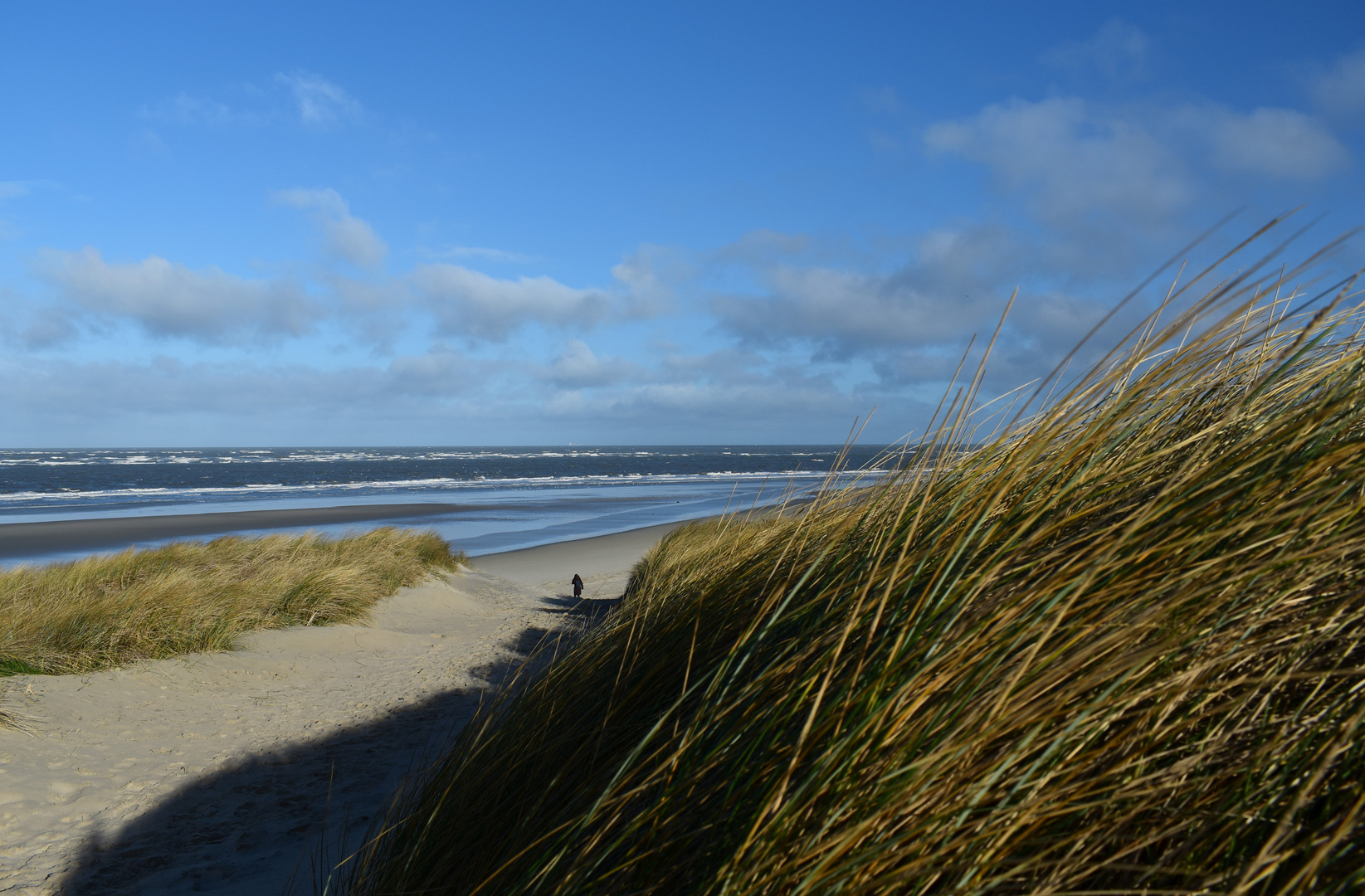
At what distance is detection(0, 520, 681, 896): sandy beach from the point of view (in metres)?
3.53

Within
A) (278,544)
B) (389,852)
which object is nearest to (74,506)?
(278,544)

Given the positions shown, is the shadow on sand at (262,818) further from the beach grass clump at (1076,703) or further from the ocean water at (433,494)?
the ocean water at (433,494)

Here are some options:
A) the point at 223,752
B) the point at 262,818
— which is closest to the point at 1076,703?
the point at 262,818

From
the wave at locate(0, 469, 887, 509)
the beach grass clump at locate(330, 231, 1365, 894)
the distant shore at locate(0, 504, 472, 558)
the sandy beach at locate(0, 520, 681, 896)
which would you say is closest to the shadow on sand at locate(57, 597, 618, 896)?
the sandy beach at locate(0, 520, 681, 896)

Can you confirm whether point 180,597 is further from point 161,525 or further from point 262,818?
point 161,525

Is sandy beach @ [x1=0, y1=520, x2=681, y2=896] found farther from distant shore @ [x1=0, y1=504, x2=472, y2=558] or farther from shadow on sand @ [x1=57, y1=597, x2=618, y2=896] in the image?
distant shore @ [x1=0, y1=504, x2=472, y2=558]

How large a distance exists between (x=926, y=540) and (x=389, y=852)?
6.40 feet

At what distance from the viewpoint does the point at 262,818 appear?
13.2 feet

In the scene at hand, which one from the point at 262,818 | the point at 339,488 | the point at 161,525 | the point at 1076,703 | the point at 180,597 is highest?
the point at 1076,703

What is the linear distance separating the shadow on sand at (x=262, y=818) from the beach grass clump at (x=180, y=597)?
2236mm

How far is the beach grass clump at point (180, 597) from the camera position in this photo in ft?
19.4

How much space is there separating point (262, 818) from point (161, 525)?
895 inches

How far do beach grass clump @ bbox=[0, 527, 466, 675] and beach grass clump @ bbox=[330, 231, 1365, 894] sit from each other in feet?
19.7

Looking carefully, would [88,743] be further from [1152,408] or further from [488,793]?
[1152,408]
